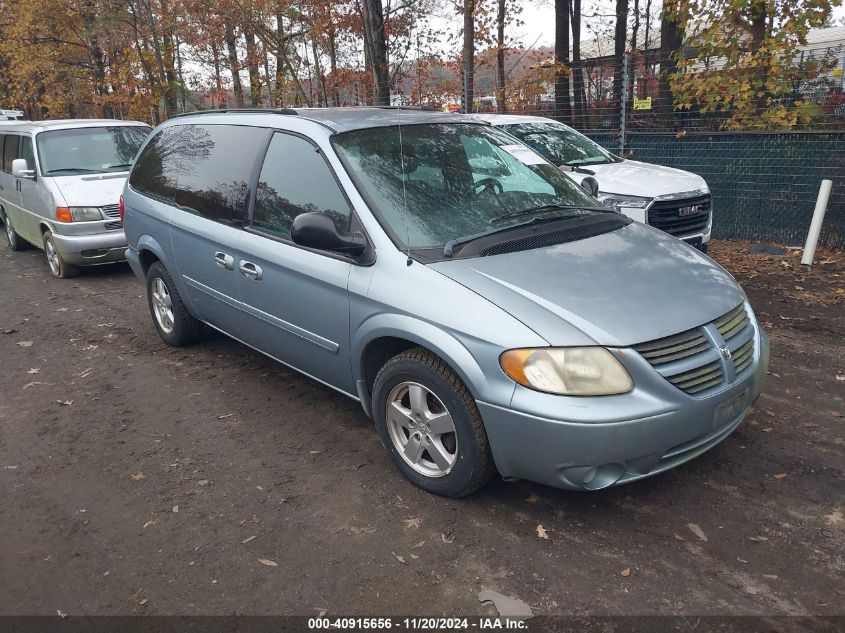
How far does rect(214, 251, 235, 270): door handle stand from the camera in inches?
180

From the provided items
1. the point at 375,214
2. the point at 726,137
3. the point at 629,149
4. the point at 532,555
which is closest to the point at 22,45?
the point at 629,149

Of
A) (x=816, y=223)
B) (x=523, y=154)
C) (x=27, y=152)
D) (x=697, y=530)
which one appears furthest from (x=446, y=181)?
(x=27, y=152)

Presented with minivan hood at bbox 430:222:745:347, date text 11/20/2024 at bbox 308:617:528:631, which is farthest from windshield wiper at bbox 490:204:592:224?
date text 11/20/2024 at bbox 308:617:528:631

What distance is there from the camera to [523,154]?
4.59m

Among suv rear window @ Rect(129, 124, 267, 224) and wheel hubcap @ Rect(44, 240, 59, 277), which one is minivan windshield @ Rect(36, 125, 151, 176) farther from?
suv rear window @ Rect(129, 124, 267, 224)

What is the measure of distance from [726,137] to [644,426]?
787 cm

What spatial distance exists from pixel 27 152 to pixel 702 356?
367 inches

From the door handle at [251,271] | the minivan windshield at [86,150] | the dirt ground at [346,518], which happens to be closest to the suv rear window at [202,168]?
the door handle at [251,271]

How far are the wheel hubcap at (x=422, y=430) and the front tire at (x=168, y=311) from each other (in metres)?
2.76

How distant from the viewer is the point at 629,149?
10781 millimetres

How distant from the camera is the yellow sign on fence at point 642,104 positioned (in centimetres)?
1049

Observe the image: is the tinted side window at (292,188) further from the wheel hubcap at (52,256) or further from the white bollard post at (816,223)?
the white bollard post at (816,223)

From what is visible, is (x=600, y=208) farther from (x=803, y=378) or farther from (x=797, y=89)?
(x=797, y=89)

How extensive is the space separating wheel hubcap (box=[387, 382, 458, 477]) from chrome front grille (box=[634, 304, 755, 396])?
996 mm
